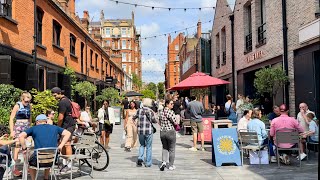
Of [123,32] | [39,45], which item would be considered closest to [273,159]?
[39,45]

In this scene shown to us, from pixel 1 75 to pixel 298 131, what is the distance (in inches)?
329

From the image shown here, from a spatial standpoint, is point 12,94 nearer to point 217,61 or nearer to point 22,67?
point 22,67

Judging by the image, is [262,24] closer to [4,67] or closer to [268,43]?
[268,43]

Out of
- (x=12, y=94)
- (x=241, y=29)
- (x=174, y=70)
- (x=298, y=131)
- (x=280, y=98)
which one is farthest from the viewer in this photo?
(x=174, y=70)

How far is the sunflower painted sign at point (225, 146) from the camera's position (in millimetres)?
8664

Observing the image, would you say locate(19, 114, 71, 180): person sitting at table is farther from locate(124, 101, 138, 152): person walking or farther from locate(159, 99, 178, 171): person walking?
locate(124, 101, 138, 152): person walking

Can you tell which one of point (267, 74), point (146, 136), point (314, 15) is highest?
point (314, 15)

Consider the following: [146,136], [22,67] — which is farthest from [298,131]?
[22,67]

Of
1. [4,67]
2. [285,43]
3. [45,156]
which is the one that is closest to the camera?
[45,156]

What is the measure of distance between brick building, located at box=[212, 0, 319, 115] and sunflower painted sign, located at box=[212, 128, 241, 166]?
10.3ft

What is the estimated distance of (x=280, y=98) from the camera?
43.3 ft

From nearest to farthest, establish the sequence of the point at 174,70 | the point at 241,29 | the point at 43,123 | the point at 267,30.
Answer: the point at 43,123, the point at 267,30, the point at 241,29, the point at 174,70

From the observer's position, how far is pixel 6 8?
1149 cm

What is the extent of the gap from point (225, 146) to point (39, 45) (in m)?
9.30
